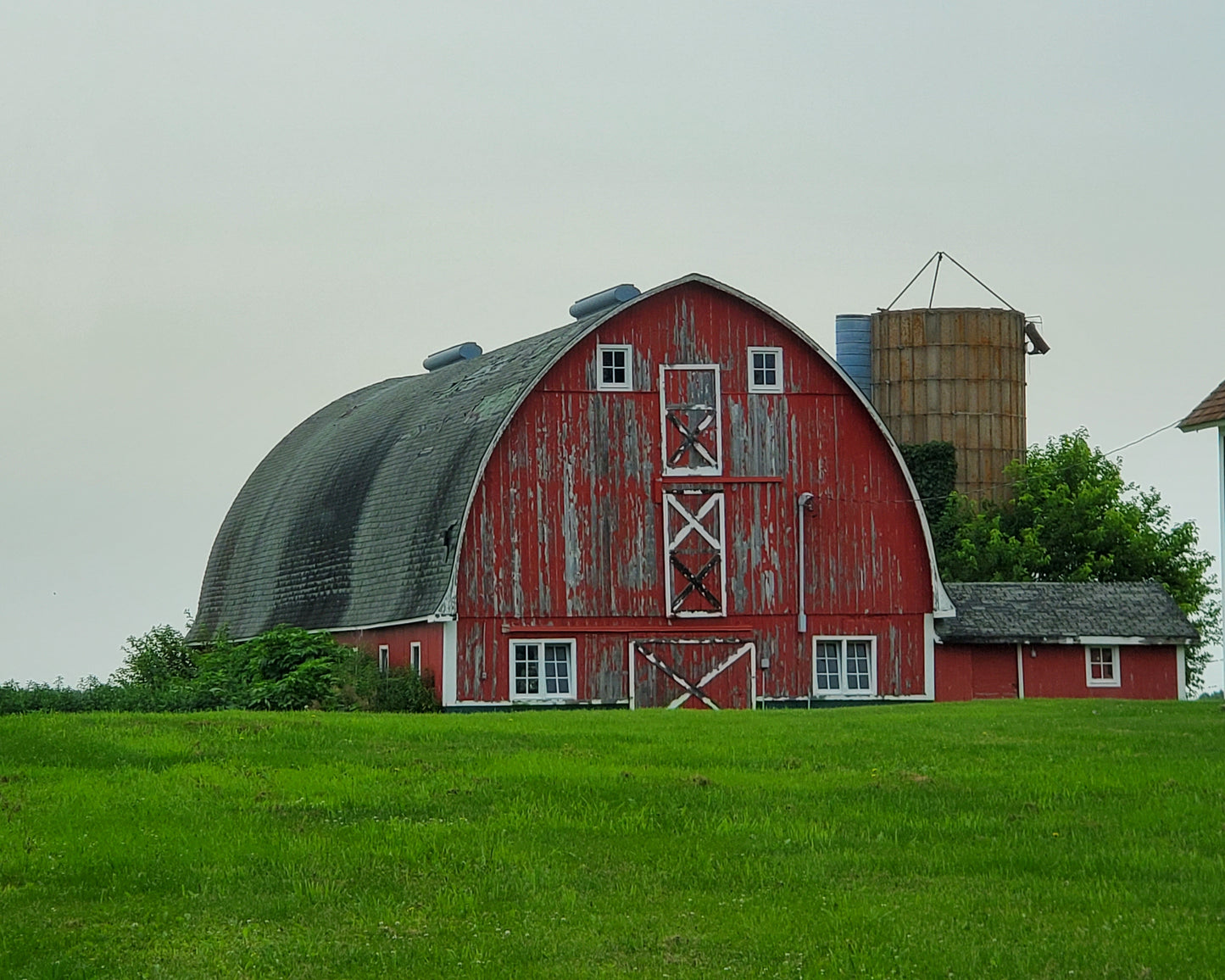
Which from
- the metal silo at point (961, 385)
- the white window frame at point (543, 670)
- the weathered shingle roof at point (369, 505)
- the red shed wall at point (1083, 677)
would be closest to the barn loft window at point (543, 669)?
the white window frame at point (543, 670)

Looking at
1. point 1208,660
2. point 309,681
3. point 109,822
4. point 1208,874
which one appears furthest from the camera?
point 1208,660

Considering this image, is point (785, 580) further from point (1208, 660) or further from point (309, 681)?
point (1208, 660)

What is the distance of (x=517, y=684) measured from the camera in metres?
35.6

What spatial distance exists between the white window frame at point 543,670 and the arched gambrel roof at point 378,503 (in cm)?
161

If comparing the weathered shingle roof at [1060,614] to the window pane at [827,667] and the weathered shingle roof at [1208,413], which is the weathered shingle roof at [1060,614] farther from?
the weathered shingle roof at [1208,413]

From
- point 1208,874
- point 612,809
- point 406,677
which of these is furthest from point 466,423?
point 1208,874

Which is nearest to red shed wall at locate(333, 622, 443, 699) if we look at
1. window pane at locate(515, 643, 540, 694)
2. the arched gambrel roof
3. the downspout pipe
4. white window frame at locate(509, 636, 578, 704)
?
the arched gambrel roof

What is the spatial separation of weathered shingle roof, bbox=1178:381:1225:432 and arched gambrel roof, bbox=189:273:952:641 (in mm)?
10187

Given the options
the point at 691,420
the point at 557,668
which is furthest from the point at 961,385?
the point at 557,668

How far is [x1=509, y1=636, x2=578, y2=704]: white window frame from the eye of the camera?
35.5 m

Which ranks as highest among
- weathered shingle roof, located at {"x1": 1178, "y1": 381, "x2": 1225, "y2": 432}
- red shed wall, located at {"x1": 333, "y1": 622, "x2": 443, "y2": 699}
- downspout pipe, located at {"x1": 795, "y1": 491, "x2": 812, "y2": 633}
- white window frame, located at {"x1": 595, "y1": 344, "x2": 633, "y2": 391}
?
white window frame, located at {"x1": 595, "y1": 344, "x2": 633, "y2": 391}

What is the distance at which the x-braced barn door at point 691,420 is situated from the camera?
121ft

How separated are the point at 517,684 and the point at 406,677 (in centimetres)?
197

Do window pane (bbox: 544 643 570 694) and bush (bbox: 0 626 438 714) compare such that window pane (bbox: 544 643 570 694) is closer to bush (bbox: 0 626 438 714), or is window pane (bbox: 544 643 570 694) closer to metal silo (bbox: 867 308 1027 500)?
bush (bbox: 0 626 438 714)
